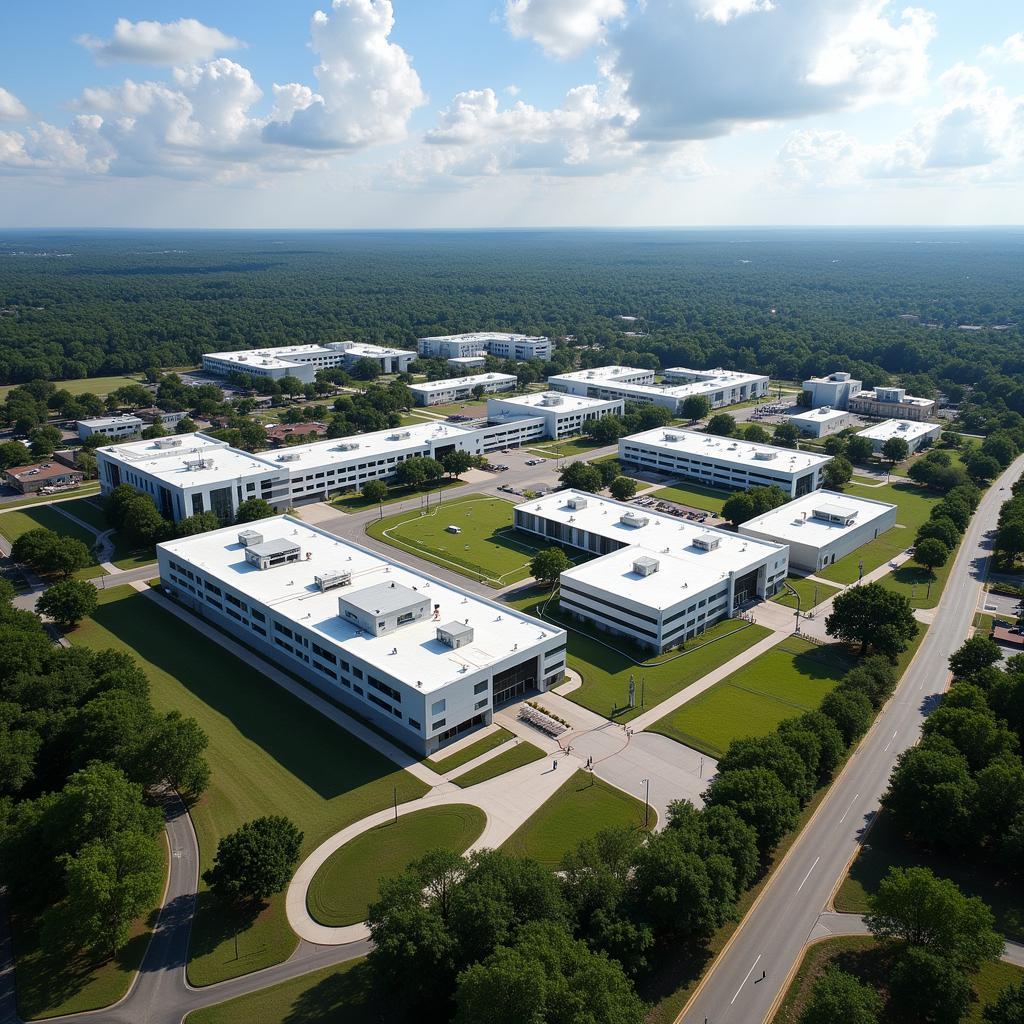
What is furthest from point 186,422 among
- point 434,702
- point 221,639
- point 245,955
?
point 245,955

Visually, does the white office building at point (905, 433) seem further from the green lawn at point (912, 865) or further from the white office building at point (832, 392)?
the green lawn at point (912, 865)

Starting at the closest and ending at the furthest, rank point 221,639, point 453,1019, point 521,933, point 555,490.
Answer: point 453,1019 < point 521,933 < point 221,639 < point 555,490

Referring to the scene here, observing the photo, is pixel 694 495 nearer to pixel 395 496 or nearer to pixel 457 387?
pixel 395 496

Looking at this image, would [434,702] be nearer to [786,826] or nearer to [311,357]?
[786,826]

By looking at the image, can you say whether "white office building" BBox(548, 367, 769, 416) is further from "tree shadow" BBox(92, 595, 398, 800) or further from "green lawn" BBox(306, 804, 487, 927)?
"green lawn" BBox(306, 804, 487, 927)

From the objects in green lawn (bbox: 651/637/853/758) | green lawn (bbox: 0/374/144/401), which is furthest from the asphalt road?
green lawn (bbox: 0/374/144/401)

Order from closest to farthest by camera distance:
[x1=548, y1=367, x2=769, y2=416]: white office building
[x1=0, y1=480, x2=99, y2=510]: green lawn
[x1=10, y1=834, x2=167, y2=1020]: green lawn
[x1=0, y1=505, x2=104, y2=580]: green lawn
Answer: [x1=10, y1=834, x2=167, y2=1020]: green lawn
[x1=0, y1=505, x2=104, y2=580]: green lawn
[x1=0, y1=480, x2=99, y2=510]: green lawn
[x1=548, y1=367, x2=769, y2=416]: white office building

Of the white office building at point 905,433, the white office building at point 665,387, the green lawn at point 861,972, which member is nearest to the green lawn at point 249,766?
the green lawn at point 861,972
